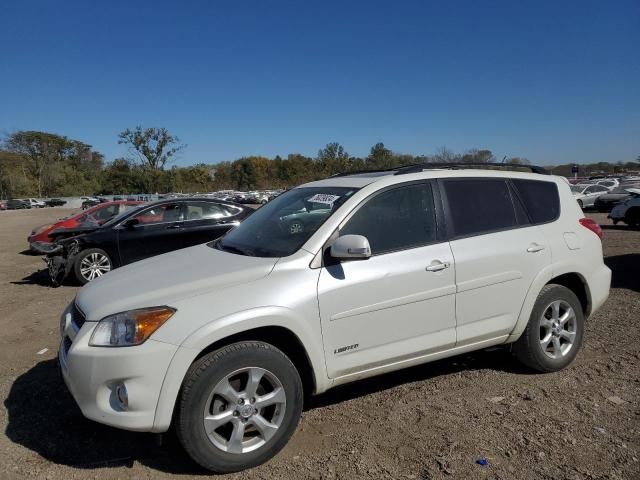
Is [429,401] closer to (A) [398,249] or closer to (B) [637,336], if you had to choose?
(A) [398,249]

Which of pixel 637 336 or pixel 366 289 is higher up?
pixel 366 289

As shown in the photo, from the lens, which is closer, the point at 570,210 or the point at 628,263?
the point at 570,210

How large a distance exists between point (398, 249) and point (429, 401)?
4.02 ft

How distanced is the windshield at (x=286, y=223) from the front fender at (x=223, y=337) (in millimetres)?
484

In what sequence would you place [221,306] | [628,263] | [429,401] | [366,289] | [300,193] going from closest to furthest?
[221,306] < [366,289] < [429,401] < [300,193] < [628,263]

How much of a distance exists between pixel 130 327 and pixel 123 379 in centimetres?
28

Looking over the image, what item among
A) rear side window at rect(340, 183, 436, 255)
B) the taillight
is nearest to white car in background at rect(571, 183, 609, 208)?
the taillight

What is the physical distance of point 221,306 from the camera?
2809mm

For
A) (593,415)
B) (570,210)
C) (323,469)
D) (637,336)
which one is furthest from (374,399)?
(637,336)

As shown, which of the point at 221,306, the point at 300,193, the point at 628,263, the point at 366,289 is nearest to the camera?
the point at 221,306

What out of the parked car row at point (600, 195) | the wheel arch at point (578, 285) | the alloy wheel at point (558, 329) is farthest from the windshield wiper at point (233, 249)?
the parked car row at point (600, 195)

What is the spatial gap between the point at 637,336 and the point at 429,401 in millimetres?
2703

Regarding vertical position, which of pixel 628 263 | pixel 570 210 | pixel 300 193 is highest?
pixel 300 193

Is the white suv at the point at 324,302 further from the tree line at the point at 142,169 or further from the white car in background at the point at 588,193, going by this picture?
the tree line at the point at 142,169
